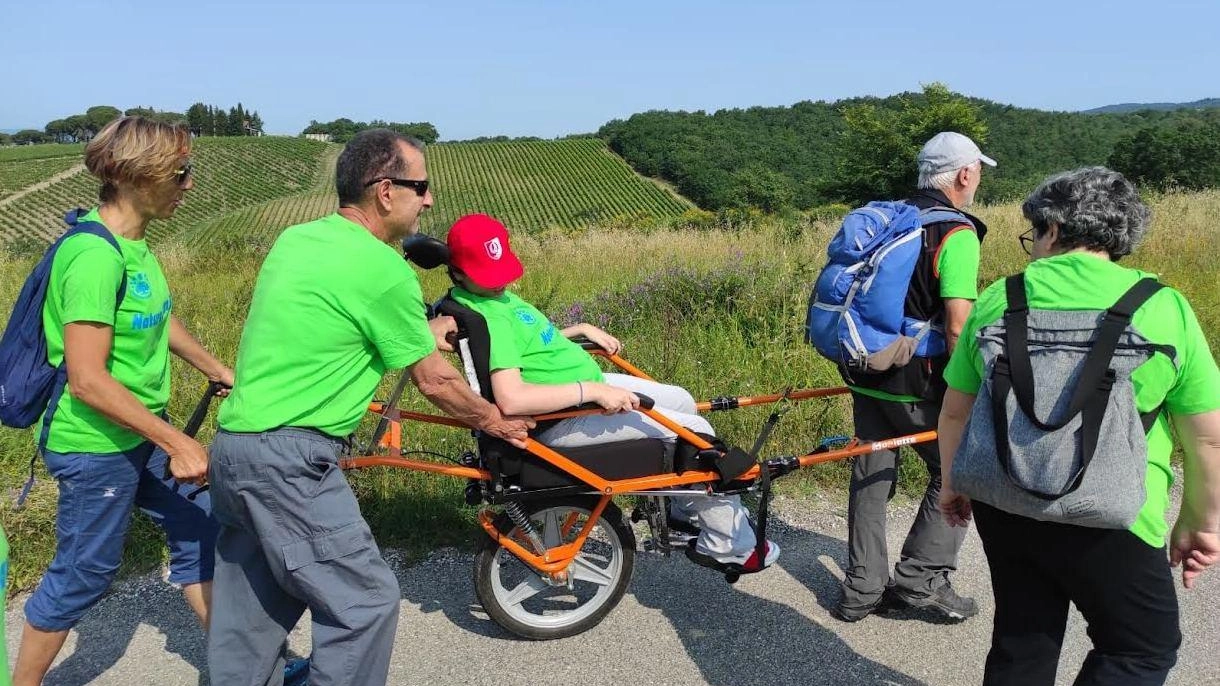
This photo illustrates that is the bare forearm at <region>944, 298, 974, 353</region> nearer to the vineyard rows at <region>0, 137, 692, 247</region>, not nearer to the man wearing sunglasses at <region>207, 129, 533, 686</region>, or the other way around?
the man wearing sunglasses at <region>207, 129, 533, 686</region>

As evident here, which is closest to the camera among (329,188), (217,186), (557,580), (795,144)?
(557,580)

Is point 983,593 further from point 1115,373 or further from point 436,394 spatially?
point 436,394

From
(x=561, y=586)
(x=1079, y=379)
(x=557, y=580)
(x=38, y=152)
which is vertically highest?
(x=38, y=152)

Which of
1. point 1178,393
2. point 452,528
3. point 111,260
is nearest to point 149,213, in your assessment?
point 111,260

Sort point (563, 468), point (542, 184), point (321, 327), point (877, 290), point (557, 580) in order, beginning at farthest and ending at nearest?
point (542, 184), point (557, 580), point (877, 290), point (563, 468), point (321, 327)

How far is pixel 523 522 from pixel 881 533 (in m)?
1.59

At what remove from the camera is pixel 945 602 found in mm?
3639

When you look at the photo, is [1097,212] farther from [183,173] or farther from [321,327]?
[183,173]

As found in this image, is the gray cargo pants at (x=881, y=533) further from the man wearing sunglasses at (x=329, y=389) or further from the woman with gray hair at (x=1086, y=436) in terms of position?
the man wearing sunglasses at (x=329, y=389)

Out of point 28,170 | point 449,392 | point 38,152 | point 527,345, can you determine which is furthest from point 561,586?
point 38,152

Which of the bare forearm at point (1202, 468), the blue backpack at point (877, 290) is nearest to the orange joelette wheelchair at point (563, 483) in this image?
the blue backpack at point (877, 290)

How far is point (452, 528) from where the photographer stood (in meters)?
4.37

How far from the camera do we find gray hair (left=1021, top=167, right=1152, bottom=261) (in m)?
2.14

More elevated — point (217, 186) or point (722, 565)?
point (217, 186)
